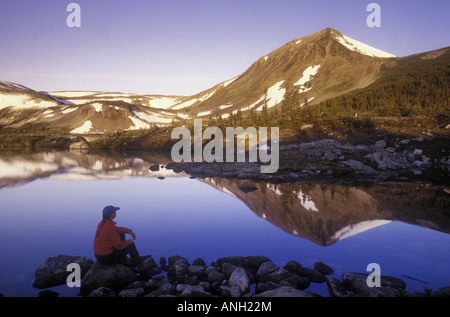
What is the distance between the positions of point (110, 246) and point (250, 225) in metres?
7.11

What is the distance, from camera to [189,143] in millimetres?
62125

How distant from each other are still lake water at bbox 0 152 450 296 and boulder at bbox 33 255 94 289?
0.30m

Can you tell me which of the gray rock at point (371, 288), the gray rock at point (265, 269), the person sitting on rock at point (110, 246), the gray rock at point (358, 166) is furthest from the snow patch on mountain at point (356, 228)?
the gray rock at point (358, 166)

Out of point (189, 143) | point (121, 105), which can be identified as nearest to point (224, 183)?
point (189, 143)

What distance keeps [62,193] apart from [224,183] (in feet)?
41.2

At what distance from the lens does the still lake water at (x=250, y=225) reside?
10.2 meters

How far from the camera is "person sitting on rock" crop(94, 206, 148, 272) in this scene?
8.84m

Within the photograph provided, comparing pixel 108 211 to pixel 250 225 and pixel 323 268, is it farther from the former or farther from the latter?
pixel 250 225

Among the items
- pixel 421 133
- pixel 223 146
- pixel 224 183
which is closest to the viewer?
pixel 224 183

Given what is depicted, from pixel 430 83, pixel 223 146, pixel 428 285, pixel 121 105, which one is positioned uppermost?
pixel 121 105

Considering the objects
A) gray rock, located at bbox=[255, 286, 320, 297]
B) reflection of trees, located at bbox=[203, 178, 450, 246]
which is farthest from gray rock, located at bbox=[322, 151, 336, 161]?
gray rock, located at bbox=[255, 286, 320, 297]

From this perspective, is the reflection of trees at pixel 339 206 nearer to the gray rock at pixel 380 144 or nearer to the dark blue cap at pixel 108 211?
the dark blue cap at pixel 108 211

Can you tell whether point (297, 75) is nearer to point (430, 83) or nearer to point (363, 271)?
point (430, 83)

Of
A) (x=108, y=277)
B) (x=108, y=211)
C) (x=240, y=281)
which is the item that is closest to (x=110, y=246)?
(x=108, y=277)
